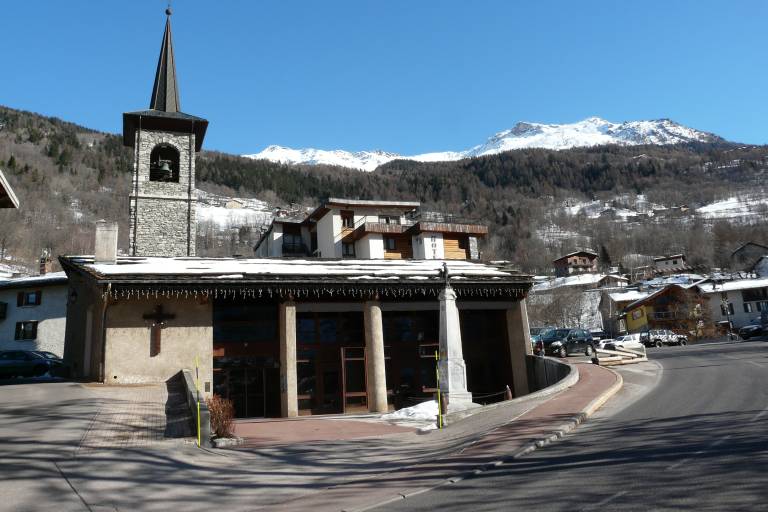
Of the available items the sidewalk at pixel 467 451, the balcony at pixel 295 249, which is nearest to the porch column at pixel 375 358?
the sidewalk at pixel 467 451

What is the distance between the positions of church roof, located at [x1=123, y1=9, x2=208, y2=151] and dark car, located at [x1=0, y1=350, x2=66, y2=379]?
16116 millimetres

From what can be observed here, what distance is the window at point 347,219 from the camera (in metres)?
58.0

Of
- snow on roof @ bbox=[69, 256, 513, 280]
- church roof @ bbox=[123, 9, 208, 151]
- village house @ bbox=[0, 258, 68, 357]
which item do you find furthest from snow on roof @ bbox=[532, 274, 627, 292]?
village house @ bbox=[0, 258, 68, 357]

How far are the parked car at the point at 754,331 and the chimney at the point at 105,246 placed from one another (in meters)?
45.8

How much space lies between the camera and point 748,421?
33.6ft

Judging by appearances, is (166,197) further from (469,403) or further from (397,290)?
(469,403)

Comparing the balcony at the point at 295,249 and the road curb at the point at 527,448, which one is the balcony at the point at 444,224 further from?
the road curb at the point at 527,448

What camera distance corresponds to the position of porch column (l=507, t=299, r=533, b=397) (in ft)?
75.1

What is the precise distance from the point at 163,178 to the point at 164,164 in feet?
3.32

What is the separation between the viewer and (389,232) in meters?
56.1

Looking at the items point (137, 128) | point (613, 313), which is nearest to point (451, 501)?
point (137, 128)

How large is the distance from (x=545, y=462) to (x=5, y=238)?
340ft

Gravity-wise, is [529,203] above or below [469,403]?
above

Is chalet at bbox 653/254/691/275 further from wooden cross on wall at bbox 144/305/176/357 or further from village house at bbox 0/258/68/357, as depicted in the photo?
wooden cross on wall at bbox 144/305/176/357
